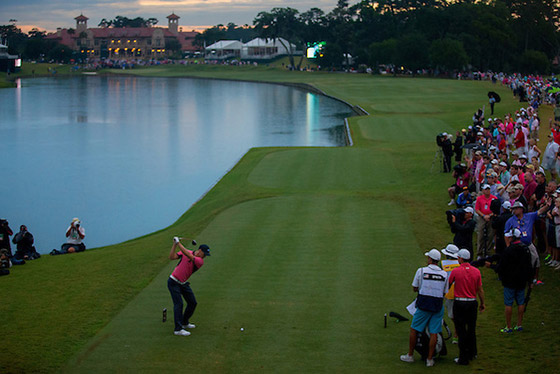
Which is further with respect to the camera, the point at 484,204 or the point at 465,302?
the point at 484,204

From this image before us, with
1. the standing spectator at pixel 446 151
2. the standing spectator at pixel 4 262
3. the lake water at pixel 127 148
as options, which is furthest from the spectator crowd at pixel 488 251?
the lake water at pixel 127 148

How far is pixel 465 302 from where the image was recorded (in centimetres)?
1128

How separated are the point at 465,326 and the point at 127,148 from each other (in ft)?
137

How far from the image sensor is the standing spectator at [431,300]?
10992 mm

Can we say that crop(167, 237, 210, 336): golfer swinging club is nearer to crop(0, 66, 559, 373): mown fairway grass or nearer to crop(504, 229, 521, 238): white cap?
crop(0, 66, 559, 373): mown fairway grass

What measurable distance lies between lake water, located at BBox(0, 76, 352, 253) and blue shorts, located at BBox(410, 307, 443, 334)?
16.5 metres

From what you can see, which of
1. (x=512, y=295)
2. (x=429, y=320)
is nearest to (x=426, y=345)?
(x=429, y=320)

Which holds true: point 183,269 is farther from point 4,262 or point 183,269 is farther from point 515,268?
point 4,262

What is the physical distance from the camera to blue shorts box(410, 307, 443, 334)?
11117 millimetres

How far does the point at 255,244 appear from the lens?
763 inches

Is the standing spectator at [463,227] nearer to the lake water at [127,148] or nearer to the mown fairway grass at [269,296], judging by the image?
the mown fairway grass at [269,296]

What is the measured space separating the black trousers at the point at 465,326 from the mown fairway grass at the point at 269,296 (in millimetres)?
258

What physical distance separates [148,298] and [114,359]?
3.30 m

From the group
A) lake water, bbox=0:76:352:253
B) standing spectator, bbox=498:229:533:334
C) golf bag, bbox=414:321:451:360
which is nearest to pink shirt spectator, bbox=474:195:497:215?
standing spectator, bbox=498:229:533:334
